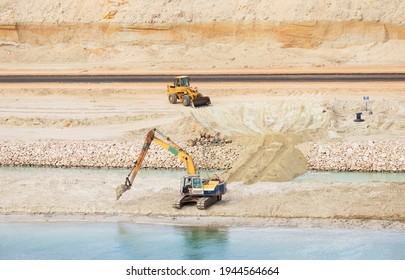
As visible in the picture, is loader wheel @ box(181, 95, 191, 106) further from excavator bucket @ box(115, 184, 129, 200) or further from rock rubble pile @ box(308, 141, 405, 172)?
excavator bucket @ box(115, 184, 129, 200)

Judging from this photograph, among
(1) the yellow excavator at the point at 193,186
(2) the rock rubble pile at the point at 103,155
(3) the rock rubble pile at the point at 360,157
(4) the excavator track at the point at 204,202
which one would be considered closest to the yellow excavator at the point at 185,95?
(2) the rock rubble pile at the point at 103,155

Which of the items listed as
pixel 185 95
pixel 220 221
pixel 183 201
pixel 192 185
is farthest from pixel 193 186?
pixel 185 95

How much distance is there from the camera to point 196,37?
71688 mm

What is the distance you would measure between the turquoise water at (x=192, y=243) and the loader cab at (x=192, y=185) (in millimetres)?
1696

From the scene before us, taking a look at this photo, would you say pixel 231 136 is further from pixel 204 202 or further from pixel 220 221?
pixel 220 221

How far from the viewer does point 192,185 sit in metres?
37.2

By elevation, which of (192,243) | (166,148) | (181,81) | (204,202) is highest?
(181,81)

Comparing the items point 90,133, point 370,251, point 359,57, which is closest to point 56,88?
point 90,133

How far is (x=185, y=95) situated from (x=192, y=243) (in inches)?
791

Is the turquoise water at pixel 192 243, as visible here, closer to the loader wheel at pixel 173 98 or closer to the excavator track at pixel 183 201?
the excavator track at pixel 183 201

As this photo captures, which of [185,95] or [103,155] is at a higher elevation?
[185,95]

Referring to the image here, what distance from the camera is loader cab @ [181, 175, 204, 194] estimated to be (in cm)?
3716

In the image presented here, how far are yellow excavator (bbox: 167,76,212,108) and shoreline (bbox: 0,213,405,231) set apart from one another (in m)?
16.6

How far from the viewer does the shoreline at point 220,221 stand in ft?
119
